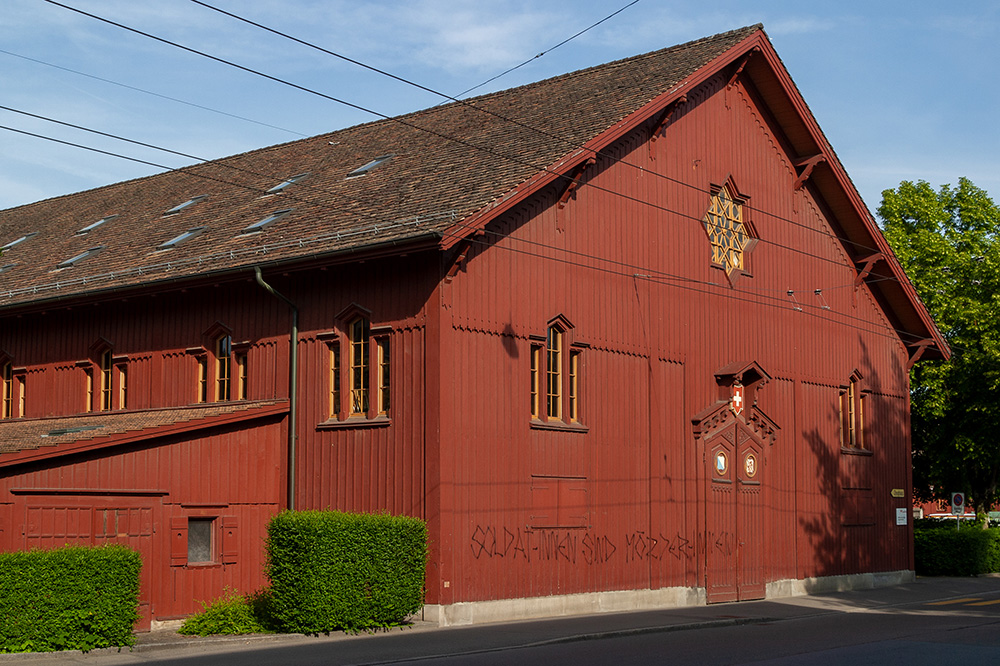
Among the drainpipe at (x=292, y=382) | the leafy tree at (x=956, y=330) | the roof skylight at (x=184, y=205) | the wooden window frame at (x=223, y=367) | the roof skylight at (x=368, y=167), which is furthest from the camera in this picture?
the leafy tree at (x=956, y=330)

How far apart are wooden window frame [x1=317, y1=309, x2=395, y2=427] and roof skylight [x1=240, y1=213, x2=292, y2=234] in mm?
3774

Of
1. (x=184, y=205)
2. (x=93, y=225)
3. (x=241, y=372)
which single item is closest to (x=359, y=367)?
(x=241, y=372)

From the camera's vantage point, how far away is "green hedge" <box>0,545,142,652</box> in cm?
1469

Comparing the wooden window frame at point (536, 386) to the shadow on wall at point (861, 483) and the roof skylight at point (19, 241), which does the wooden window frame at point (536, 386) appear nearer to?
the shadow on wall at point (861, 483)

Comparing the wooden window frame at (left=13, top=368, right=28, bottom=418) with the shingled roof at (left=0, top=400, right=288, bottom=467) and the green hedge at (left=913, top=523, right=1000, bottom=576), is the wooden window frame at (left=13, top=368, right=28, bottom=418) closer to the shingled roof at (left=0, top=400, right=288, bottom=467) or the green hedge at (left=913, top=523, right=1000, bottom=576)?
the shingled roof at (left=0, top=400, right=288, bottom=467)

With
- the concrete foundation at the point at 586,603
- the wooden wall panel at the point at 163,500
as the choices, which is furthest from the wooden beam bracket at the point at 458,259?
the concrete foundation at the point at 586,603

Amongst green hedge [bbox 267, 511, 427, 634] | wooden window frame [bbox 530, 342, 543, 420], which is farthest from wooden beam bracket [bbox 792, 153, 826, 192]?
green hedge [bbox 267, 511, 427, 634]

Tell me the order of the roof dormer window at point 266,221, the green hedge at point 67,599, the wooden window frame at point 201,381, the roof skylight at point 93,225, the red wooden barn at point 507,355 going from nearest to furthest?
the green hedge at point 67,599
the red wooden barn at point 507,355
the wooden window frame at point 201,381
the roof dormer window at point 266,221
the roof skylight at point 93,225

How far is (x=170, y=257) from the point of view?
79.9 ft

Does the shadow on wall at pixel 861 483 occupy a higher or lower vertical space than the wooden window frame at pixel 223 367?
lower

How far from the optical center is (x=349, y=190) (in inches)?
930

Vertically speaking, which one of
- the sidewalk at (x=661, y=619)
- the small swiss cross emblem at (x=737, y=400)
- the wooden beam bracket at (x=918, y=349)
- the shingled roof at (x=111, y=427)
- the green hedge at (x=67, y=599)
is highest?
the wooden beam bracket at (x=918, y=349)

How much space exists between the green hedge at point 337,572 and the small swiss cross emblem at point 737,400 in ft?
32.8

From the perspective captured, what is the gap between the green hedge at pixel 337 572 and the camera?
1717cm
